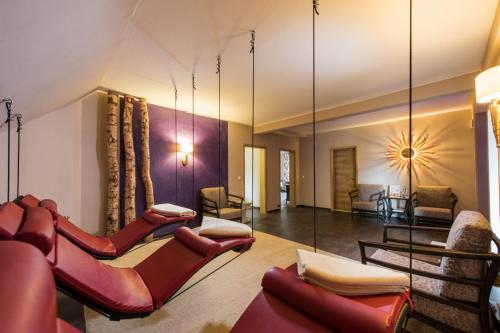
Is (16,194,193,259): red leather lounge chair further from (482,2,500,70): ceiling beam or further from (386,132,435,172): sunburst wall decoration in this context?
(386,132,435,172): sunburst wall decoration

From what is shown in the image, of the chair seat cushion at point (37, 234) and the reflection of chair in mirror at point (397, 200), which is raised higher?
the chair seat cushion at point (37, 234)

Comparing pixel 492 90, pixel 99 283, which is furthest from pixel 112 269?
pixel 492 90

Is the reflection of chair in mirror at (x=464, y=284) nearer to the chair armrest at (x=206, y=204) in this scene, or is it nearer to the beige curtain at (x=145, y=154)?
the chair armrest at (x=206, y=204)

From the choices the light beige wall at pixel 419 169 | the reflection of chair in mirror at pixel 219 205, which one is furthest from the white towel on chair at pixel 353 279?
the light beige wall at pixel 419 169

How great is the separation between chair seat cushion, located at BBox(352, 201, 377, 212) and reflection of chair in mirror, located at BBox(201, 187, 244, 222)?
321 cm

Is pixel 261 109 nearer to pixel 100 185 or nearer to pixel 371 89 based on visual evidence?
pixel 371 89

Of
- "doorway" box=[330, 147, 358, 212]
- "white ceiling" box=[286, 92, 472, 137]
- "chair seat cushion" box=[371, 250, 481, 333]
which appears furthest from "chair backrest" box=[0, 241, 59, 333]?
"doorway" box=[330, 147, 358, 212]

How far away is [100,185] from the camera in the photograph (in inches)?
130

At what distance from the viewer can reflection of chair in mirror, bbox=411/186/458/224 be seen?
14.1 ft

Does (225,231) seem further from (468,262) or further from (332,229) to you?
(332,229)

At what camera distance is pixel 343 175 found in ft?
21.8

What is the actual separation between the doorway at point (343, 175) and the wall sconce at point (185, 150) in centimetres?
472

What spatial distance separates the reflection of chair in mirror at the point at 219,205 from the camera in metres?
4.13

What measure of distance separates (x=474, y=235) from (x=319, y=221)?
13.4ft
